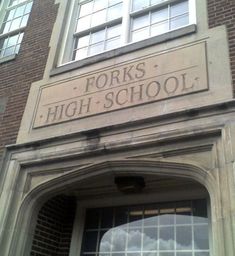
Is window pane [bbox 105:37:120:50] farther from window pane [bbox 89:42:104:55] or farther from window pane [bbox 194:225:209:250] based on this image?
window pane [bbox 194:225:209:250]

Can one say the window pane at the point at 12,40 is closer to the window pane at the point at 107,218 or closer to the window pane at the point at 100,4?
the window pane at the point at 100,4

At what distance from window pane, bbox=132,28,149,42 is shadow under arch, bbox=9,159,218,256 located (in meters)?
2.44

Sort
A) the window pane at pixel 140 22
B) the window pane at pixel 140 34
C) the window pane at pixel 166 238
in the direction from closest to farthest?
the window pane at pixel 166 238
the window pane at pixel 140 34
the window pane at pixel 140 22

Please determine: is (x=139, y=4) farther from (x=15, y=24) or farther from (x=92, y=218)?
(x=92, y=218)

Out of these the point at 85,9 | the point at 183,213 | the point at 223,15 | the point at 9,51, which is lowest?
the point at 183,213

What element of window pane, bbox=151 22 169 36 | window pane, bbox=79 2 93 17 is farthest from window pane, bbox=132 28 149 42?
window pane, bbox=79 2 93 17

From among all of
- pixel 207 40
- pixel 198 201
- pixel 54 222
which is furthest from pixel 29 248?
pixel 207 40

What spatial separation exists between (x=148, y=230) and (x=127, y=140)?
1602 mm

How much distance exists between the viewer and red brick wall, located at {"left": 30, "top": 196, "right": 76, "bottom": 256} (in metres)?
5.83

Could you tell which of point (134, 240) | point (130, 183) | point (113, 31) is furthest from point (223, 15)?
point (134, 240)

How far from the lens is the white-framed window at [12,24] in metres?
8.39

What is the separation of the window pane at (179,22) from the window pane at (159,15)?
0.68 ft

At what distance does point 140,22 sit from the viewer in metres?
6.72

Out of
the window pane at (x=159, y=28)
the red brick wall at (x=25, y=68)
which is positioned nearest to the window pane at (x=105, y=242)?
the red brick wall at (x=25, y=68)
